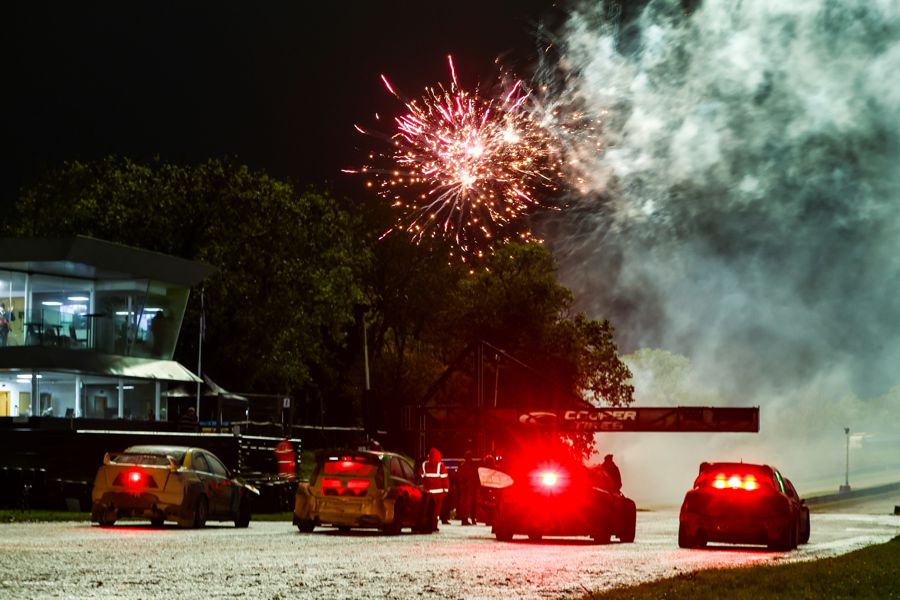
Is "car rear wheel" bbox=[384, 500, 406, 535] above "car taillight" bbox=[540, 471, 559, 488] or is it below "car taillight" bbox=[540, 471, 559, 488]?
below

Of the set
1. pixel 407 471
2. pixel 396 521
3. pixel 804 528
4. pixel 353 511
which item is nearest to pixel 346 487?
pixel 353 511

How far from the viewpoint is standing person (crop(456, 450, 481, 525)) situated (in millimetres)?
35750

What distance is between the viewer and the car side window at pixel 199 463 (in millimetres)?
27233

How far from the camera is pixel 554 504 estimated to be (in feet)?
83.9

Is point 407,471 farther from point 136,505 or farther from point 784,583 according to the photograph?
point 784,583

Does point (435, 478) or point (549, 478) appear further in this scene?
point (435, 478)

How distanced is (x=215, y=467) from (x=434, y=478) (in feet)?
16.2

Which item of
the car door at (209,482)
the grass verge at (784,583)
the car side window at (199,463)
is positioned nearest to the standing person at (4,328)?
the car door at (209,482)

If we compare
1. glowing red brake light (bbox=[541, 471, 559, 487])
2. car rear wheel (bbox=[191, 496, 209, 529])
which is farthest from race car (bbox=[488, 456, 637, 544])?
car rear wheel (bbox=[191, 496, 209, 529])

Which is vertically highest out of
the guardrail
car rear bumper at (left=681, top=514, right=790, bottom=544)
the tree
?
the tree

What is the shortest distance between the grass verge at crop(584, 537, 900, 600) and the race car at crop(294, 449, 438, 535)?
960cm

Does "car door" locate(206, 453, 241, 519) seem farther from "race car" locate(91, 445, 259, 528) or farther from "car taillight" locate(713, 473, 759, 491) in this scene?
"car taillight" locate(713, 473, 759, 491)

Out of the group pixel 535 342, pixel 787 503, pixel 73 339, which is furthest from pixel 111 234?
pixel 787 503

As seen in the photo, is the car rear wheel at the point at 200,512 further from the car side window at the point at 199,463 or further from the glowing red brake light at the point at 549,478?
the glowing red brake light at the point at 549,478
